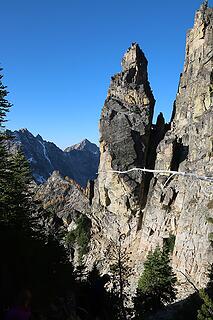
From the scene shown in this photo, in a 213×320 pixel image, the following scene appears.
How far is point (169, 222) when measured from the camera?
63.5m

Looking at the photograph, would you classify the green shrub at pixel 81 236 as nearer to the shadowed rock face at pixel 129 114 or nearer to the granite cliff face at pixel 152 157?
the granite cliff face at pixel 152 157

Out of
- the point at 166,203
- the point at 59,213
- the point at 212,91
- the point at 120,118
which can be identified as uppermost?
the point at 212,91

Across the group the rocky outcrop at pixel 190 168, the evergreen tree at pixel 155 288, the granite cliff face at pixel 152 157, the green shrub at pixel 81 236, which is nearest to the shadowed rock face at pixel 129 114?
the granite cliff face at pixel 152 157

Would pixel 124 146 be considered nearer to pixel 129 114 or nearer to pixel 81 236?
pixel 129 114

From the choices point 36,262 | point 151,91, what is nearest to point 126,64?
point 151,91

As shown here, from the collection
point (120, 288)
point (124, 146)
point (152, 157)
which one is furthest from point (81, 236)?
point (120, 288)

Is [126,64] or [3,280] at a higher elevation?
[126,64]

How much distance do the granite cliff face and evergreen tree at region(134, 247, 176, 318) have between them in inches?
579

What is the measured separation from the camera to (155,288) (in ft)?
124

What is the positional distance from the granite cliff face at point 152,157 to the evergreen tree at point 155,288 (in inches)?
579

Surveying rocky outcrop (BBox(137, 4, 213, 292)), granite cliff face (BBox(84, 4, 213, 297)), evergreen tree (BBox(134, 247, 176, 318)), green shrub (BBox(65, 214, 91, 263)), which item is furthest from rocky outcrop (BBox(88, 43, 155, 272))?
evergreen tree (BBox(134, 247, 176, 318))

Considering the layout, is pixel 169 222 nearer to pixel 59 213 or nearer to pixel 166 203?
pixel 166 203

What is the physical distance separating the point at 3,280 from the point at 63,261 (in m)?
9.29

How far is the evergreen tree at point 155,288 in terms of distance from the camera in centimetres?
3500
